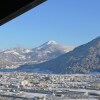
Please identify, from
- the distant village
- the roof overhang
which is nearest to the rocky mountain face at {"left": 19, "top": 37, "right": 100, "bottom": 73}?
the distant village

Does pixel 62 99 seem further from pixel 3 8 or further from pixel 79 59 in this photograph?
pixel 79 59

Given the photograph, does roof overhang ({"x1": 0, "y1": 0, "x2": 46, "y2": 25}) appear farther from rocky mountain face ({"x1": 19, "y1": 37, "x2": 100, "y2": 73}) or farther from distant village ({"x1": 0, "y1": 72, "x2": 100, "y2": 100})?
rocky mountain face ({"x1": 19, "y1": 37, "x2": 100, "y2": 73})

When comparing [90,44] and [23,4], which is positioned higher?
[90,44]

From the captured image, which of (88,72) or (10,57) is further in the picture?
(10,57)

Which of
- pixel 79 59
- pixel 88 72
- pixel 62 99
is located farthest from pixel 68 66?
pixel 62 99

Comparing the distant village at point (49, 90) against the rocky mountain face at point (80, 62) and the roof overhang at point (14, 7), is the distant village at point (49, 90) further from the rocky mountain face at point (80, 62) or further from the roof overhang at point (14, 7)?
the roof overhang at point (14, 7)

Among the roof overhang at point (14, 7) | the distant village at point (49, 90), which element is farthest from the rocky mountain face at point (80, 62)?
the roof overhang at point (14, 7)
